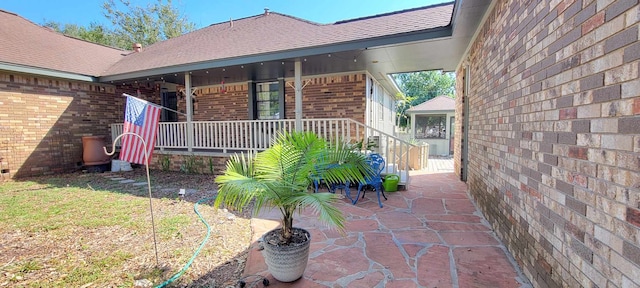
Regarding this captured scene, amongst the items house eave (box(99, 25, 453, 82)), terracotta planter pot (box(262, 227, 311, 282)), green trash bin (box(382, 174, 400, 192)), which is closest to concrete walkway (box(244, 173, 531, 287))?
terracotta planter pot (box(262, 227, 311, 282))

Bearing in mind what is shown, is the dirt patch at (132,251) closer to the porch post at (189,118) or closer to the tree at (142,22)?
the porch post at (189,118)

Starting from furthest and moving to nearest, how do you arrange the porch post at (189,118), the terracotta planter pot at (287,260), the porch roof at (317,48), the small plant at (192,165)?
1. the small plant at (192,165)
2. the porch post at (189,118)
3. the porch roof at (317,48)
4. the terracotta planter pot at (287,260)

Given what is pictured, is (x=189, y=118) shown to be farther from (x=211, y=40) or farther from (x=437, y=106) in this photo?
(x=437, y=106)

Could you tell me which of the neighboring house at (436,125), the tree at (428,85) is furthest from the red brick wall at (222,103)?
the tree at (428,85)

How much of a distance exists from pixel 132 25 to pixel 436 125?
22.6m

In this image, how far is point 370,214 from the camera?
4520mm

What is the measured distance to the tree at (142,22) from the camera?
2100 centimetres

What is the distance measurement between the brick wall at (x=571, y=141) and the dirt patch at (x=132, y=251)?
2.69 metres

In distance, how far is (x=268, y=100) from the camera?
8.98m

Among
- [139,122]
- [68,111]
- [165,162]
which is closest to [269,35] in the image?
[139,122]

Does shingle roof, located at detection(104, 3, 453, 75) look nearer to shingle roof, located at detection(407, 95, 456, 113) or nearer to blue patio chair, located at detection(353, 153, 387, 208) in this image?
blue patio chair, located at detection(353, 153, 387, 208)

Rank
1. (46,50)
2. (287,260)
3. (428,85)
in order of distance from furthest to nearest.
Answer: (428,85) < (46,50) < (287,260)

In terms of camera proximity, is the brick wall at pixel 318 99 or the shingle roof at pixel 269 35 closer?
the shingle roof at pixel 269 35

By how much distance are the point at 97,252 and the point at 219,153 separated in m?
4.58
